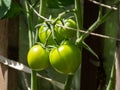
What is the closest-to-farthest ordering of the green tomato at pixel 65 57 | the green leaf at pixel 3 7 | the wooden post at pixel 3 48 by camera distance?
1. the green tomato at pixel 65 57
2. the green leaf at pixel 3 7
3. the wooden post at pixel 3 48

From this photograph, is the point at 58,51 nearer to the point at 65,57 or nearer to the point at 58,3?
the point at 65,57

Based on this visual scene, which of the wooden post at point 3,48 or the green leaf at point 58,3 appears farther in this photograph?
the wooden post at point 3,48

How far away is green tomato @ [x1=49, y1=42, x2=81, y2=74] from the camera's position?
634 mm

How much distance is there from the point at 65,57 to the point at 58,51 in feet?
0.05

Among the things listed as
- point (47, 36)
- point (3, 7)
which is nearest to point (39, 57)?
point (47, 36)

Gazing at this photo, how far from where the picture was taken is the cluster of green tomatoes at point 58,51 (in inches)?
25.0

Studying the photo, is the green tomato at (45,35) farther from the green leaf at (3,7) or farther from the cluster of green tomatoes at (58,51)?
the green leaf at (3,7)

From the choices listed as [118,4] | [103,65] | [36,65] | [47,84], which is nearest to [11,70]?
[47,84]

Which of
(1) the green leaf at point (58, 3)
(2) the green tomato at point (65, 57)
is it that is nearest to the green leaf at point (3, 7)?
(1) the green leaf at point (58, 3)

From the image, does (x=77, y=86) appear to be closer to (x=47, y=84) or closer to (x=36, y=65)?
(x=47, y=84)

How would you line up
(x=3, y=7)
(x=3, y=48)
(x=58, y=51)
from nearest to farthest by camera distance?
(x=58, y=51) < (x=3, y=7) < (x=3, y=48)

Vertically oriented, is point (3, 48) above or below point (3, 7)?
below

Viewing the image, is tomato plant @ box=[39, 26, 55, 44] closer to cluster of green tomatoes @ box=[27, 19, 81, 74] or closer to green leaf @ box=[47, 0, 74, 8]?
cluster of green tomatoes @ box=[27, 19, 81, 74]

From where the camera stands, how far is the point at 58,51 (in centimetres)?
63
